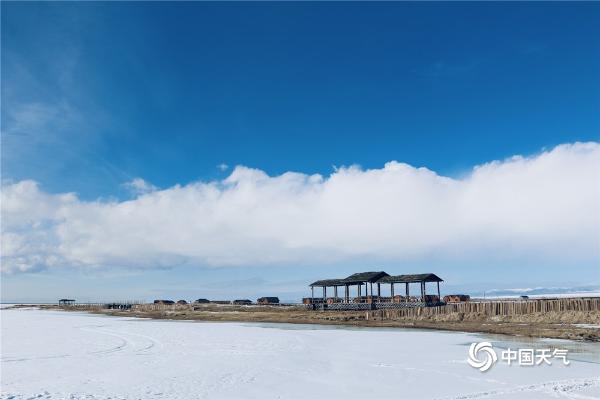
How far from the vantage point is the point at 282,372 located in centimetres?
1848

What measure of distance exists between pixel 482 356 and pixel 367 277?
37.9 m

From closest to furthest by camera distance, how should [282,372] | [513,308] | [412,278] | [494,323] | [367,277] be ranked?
[282,372] < [494,323] < [513,308] < [412,278] < [367,277]

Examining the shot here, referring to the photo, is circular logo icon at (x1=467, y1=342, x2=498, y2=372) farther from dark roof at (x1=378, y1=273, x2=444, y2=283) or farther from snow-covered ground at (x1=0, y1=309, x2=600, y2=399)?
dark roof at (x1=378, y1=273, x2=444, y2=283)

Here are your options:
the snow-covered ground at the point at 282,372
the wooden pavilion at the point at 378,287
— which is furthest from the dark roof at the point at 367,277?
the snow-covered ground at the point at 282,372

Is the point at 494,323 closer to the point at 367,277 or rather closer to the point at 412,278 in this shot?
the point at 412,278

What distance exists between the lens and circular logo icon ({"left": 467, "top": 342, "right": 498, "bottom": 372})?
1942 cm

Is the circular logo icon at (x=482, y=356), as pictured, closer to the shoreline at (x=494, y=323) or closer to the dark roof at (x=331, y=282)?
the shoreline at (x=494, y=323)

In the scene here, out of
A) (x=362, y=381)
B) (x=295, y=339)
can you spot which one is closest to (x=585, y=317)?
(x=295, y=339)

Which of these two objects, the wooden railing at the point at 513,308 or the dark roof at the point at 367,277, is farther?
the dark roof at the point at 367,277

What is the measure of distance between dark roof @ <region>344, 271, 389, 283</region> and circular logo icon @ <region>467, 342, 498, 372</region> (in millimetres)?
32550

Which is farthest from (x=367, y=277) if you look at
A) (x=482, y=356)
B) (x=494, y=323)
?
(x=482, y=356)

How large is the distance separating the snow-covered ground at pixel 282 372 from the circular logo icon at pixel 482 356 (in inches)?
14.6

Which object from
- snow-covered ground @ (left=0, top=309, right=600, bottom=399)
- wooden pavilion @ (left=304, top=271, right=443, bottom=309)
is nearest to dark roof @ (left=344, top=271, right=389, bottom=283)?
wooden pavilion @ (left=304, top=271, right=443, bottom=309)

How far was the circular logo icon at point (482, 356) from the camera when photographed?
19.4 meters
